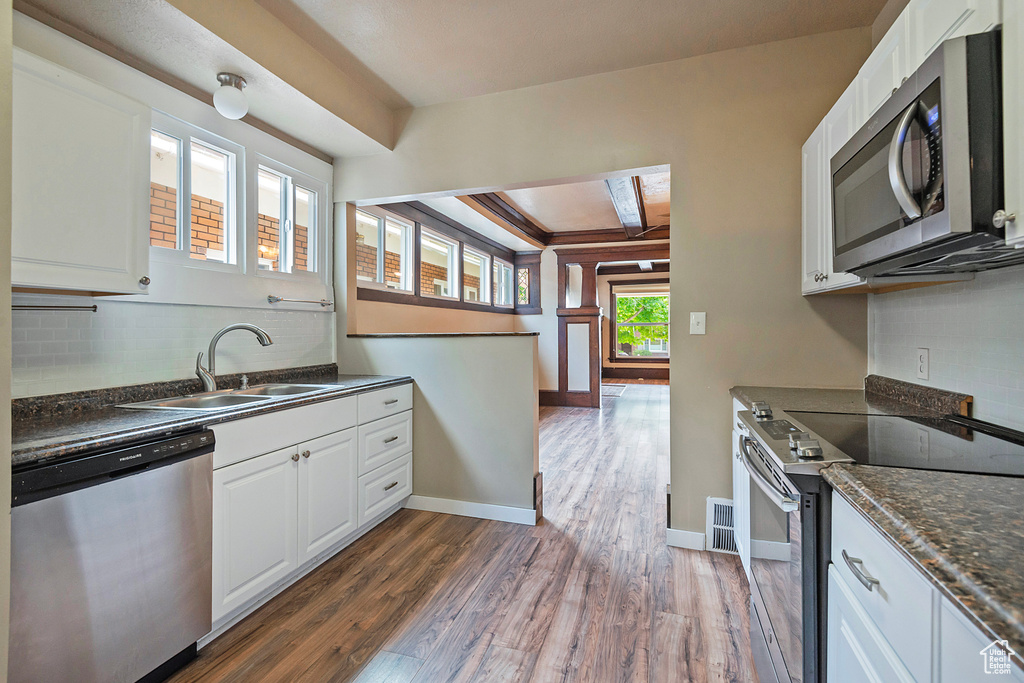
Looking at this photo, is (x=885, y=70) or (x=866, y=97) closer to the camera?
(x=885, y=70)

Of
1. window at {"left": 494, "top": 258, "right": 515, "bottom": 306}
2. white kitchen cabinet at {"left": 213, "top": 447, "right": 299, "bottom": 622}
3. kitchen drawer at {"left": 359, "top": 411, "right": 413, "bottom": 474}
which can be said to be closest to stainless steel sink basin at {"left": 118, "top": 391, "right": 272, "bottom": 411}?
white kitchen cabinet at {"left": 213, "top": 447, "right": 299, "bottom": 622}

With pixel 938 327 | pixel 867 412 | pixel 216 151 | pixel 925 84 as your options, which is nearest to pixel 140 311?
pixel 216 151

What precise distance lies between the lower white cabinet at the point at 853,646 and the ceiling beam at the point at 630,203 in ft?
8.87

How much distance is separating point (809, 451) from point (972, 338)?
35.4 inches

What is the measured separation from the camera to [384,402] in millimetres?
2832

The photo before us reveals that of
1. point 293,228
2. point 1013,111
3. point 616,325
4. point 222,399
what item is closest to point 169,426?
point 222,399

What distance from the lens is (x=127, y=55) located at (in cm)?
203

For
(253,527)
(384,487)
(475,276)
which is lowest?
(384,487)

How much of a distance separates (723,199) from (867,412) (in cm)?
126

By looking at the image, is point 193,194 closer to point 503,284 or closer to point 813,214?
point 813,214

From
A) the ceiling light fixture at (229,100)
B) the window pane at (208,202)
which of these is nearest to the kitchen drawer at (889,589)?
the ceiling light fixture at (229,100)

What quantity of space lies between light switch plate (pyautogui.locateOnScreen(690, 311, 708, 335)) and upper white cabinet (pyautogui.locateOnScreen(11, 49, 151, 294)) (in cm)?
248

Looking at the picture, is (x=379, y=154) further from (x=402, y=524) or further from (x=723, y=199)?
(x=402, y=524)

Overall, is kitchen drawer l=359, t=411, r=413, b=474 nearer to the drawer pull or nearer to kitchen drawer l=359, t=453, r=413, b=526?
kitchen drawer l=359, t=453, r=413, b=526
